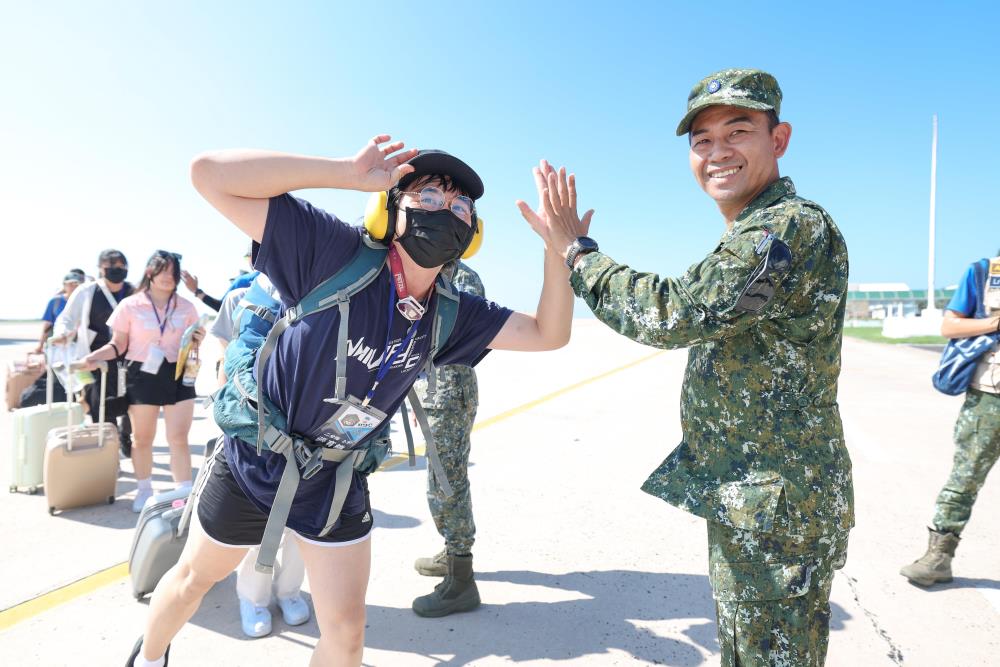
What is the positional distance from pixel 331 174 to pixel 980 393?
13.0 feet

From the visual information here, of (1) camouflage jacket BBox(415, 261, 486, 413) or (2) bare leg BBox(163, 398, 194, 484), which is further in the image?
(2) bare leg BBox(163, 398, 194, 484)

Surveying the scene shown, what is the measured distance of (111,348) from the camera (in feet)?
15.2

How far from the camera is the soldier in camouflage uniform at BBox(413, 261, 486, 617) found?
3.19 meters

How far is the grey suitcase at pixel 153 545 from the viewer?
3.05 metres

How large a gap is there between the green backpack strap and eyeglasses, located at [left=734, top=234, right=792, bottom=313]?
3.93ft

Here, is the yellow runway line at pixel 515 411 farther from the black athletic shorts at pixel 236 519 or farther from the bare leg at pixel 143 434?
the black athletic shorts at pixel 236 519

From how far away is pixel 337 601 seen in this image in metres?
1.97

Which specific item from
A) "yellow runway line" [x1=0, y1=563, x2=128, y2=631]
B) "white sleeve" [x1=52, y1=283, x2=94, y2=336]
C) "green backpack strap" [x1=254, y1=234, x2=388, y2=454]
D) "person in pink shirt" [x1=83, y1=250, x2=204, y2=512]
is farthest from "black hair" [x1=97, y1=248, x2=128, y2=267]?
"green backpack strap" [x1=254, y1=234, x2=388, y2=454]

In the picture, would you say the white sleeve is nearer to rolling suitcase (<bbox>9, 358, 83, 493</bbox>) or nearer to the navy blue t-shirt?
rolling suitcase (<bbox>9, 358, 83, 493</bbox>)

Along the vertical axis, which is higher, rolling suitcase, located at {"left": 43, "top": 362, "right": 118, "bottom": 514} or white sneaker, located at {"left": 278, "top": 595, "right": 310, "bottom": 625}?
rolling suitcase, located at {"left": 43, "top": 362, "right": 118, "bottom": 514}

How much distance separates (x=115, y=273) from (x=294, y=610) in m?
4.23

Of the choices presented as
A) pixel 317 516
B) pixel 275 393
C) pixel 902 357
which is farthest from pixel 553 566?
pixel 902 357

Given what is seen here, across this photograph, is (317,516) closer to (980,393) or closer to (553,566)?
(553,566)

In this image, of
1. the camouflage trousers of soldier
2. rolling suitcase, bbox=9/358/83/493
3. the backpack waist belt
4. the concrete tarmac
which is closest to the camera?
the backpack waist belt
